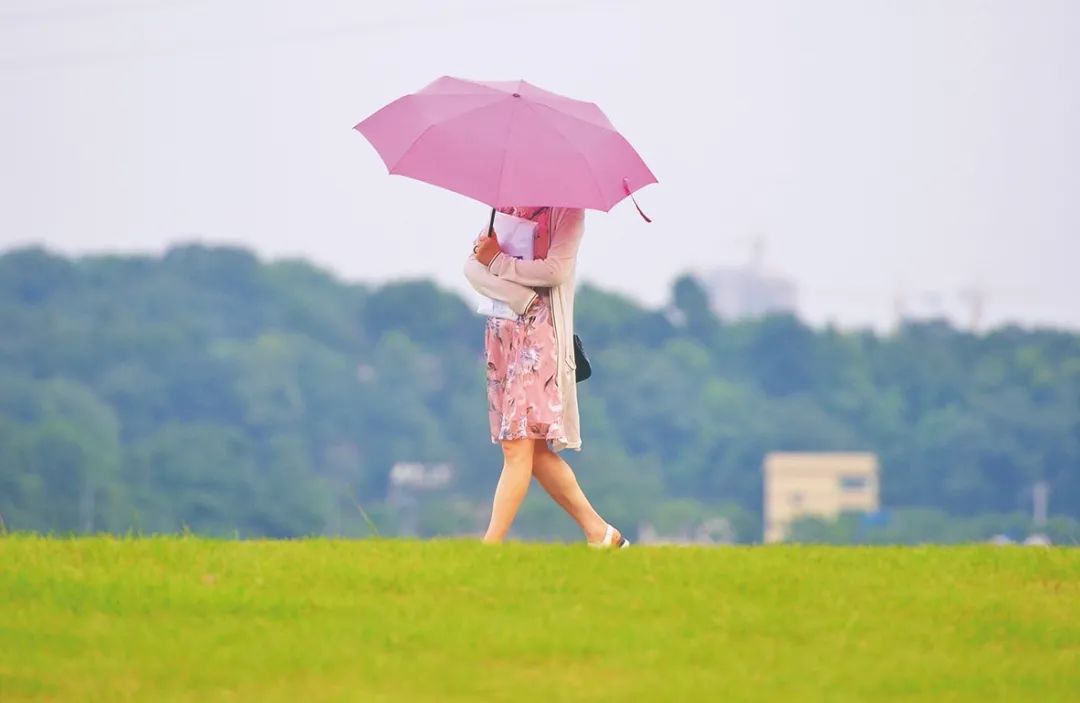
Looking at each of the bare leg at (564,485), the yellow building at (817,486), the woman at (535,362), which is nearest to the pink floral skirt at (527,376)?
the woman at (535,362)

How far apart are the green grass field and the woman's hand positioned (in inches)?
53.2

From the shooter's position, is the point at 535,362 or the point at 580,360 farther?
the point at 580,360

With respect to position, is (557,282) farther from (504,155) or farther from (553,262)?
(504,155)

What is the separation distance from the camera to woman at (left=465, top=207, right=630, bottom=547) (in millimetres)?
11281

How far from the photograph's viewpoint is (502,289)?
1132 cm

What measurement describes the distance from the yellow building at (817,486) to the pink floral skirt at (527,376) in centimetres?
14000

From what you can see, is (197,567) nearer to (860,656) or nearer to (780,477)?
(860,656)


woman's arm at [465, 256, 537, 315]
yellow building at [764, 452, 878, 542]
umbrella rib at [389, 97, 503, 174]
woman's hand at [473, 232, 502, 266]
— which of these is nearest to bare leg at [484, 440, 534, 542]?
woman's arm at [465, 256, 537, 315]

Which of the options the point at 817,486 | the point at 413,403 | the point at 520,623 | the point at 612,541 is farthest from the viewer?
the point at 413,403

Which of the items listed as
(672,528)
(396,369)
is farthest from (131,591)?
(396,369)

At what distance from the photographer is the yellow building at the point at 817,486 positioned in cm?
15375

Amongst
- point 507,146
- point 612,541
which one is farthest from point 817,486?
point 507,146

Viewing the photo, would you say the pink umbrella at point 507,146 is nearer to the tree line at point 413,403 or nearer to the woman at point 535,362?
the woman at point 535,362

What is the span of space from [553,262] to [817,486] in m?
145
